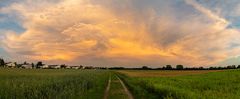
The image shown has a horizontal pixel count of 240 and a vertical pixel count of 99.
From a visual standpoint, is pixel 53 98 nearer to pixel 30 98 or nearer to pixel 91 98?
pixel 30 98

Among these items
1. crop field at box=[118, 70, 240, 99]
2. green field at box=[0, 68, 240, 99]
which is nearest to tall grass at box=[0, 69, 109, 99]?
green field at box=[0, 68, 240, 99]

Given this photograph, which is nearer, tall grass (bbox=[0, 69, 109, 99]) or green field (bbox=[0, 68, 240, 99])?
tall grass (bbox=[0, 69, 109, 99])

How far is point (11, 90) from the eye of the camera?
2191cm

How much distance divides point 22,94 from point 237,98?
13724 millimetres

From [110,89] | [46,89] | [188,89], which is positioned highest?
[188,89]

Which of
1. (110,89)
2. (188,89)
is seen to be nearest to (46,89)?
(188,89)

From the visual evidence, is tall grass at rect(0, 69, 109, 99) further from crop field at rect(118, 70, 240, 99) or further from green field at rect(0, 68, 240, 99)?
crop field at rect(118, 70, 240, 99)

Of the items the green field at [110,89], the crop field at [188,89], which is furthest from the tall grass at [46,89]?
the crop field at [188,89]

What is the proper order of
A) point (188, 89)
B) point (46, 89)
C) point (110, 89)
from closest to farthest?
point (46, 89) → point (188, 89) → point (110, 89)

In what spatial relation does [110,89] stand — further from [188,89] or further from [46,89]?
[46,89]

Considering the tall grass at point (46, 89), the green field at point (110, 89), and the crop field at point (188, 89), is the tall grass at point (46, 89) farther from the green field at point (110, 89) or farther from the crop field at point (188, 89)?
the crop field at point (188, 89)

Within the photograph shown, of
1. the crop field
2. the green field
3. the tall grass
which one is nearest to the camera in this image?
Result: the tall grass

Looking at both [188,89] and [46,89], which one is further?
[188,89]

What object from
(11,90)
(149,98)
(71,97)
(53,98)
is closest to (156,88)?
(149,98)
